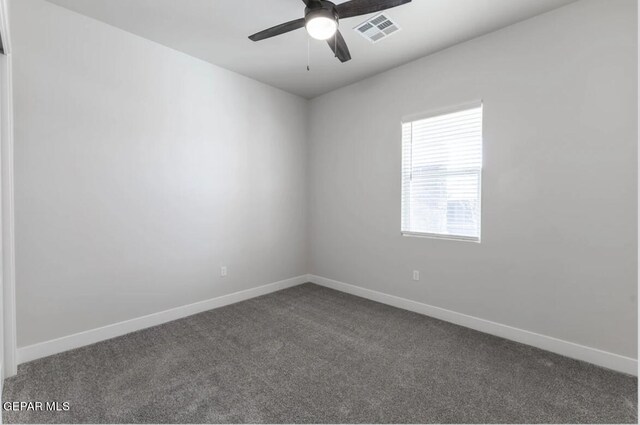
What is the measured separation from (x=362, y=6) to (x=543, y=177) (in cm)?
209

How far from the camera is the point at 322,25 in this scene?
6.64 feet

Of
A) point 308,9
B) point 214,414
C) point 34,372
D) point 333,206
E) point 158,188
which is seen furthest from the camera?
point 333,206

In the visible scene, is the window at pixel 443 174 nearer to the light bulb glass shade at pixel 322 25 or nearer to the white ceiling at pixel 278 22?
the white ceiling at pixel 278 22

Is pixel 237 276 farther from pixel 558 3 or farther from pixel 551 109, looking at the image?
pixel 558 3

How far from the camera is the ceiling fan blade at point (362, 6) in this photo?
1.95m

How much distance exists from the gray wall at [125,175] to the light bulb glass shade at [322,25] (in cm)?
191

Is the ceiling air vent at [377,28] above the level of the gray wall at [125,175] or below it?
above

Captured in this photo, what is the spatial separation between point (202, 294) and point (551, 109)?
13.1 feet

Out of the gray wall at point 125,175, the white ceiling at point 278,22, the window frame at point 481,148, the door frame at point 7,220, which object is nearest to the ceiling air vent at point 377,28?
the white ceiling at point 278,22

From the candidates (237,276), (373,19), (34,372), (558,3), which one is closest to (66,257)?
(34,372)

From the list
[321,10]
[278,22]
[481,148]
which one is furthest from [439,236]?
[278,22]

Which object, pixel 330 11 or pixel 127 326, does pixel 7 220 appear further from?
pixel 330 11

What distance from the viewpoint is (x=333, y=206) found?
439 centimetres

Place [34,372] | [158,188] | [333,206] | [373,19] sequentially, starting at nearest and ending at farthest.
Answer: [34,372], [373,19], [158,188], [333,206]
